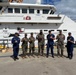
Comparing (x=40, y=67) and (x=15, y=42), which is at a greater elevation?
(x=15, y=42)

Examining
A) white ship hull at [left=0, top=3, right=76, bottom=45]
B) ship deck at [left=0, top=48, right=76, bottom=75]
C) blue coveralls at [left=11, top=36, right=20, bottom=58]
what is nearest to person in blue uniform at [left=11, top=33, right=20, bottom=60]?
blue coveralls at [left=11, top=36, right=20, bottom=58]

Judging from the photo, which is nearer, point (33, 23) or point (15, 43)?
point (15, 43)

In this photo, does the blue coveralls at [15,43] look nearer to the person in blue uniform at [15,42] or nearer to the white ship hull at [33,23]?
the person in blue uniform at [15,42]

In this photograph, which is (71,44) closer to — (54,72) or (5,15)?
(54,72)

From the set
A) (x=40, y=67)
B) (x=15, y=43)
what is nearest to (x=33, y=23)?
(x=15, y=43)

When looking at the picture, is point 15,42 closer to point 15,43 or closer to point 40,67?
point 15,43

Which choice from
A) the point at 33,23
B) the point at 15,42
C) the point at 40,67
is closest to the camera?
the point at 40,67

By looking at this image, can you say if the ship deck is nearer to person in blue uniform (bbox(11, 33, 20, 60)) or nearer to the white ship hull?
person in blue uniform (bbox(11, 33, 20, 60))

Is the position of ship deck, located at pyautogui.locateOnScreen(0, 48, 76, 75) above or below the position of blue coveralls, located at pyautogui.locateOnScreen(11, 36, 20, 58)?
below

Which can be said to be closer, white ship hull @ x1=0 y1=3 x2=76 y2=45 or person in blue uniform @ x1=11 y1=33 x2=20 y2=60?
person in blue uniform @ x1=11 y1=33 x2=20 y2=60

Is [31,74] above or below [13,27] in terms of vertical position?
below

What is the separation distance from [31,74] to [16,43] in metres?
3.58

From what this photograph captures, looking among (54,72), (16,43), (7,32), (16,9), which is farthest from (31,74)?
(16,9)

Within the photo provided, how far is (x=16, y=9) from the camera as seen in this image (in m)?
20.5
